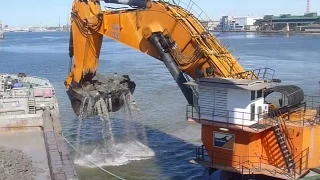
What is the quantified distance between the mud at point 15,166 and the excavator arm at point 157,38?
6.29 meters

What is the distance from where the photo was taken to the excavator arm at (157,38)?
679 inches

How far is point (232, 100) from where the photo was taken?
16078mm

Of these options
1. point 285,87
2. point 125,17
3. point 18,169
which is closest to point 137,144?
point 125,17

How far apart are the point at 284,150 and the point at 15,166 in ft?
29.2

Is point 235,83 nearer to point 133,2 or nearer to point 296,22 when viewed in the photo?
point 133,2

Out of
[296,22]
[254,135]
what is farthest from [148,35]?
[296,22]

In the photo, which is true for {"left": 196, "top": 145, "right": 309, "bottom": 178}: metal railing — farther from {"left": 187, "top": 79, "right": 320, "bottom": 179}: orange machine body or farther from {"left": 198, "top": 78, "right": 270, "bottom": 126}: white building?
{"left": 198, "top": 78, "right": 270, "bottom": 126}: white building

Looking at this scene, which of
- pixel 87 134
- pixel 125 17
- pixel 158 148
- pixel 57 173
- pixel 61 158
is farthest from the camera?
pixel 87 134

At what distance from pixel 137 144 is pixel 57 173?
39.5ft

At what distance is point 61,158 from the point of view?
14.1 m

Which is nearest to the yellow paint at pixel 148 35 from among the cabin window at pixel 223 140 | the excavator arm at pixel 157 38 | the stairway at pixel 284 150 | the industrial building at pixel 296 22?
the excavator arm at pixel 157 38

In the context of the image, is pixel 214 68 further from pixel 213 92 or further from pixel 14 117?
pixel 14 117

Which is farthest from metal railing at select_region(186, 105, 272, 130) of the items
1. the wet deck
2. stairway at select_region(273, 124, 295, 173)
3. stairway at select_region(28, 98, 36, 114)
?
stairway at select_region(28, 98, 36, 114)

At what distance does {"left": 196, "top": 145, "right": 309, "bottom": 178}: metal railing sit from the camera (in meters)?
15.4
